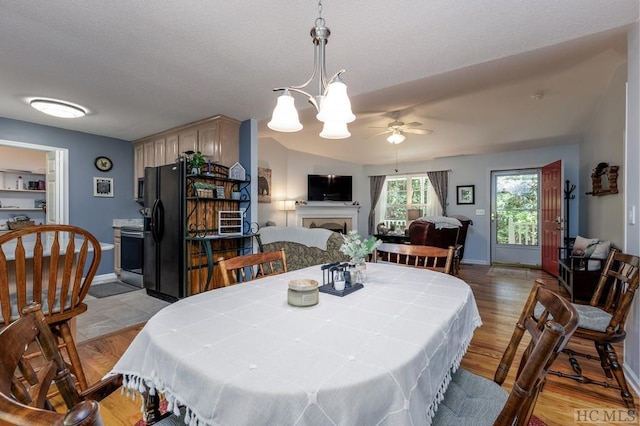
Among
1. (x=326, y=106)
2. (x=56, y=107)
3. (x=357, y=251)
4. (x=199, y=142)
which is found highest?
(x=56, y=107)

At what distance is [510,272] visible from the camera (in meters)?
5.37

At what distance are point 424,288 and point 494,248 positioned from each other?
5.81 m

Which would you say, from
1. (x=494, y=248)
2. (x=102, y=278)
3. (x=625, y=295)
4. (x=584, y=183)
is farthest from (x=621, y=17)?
(x=102, y=278)

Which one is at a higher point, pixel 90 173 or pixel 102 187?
pixel 90 173

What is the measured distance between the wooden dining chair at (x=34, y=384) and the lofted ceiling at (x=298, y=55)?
1.86 meters

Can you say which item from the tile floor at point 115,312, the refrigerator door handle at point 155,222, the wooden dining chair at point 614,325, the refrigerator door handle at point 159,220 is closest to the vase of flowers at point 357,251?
the wooden dining chair at point 614,325

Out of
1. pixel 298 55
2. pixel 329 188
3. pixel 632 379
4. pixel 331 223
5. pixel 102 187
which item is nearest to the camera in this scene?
pixel 632 379

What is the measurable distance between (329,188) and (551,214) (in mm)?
4396

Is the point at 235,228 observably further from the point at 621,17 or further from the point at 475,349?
the point at 621,17

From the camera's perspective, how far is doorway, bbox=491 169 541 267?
19.6ft

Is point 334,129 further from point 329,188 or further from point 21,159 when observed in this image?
point 21,159

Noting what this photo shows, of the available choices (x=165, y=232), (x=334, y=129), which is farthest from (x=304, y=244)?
(x=334, y=129)

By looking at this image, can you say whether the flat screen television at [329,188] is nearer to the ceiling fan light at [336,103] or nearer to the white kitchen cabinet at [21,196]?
the white kitchen cabinet at [21,196]

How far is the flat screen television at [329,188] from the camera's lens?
7.22 m
